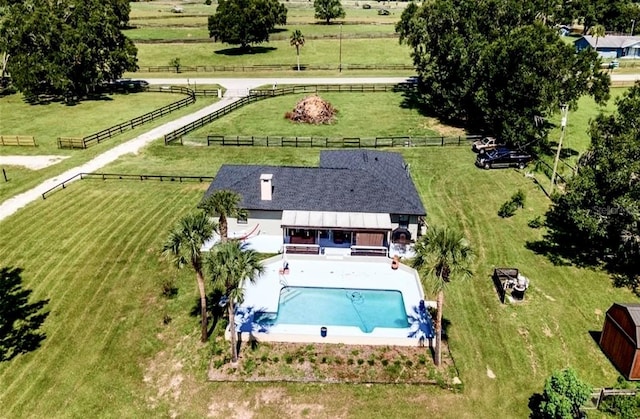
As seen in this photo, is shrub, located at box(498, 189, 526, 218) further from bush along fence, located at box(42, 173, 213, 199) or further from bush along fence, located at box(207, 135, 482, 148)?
bush along fence, located at box(42, 173, 213, 199)

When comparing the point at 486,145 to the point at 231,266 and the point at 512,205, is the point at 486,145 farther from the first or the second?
the point at 231,266

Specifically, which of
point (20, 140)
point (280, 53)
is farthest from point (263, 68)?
point (20, 140)

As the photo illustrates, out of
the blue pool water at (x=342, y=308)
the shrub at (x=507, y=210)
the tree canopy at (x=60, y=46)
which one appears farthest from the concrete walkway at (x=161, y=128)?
the shrub at (x=507, y=210)

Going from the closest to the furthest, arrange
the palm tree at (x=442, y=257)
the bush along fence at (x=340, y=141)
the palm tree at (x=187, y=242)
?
the palm tree at (x=442, y=257)
the palm tree at (x=187, y=242)
the bush along fence at (x=340, y=141)

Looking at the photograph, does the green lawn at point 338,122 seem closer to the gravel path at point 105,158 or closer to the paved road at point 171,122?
the gravel path at point 105,158

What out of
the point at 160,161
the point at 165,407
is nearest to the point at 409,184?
the point at 165,407

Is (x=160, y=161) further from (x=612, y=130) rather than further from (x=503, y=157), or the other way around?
(x=612, y=130)

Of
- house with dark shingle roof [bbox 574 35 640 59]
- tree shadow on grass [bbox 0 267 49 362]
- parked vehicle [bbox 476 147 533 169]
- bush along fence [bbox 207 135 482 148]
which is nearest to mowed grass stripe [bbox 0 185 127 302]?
tree shadow on grass [bbox 0 267 49 362]
